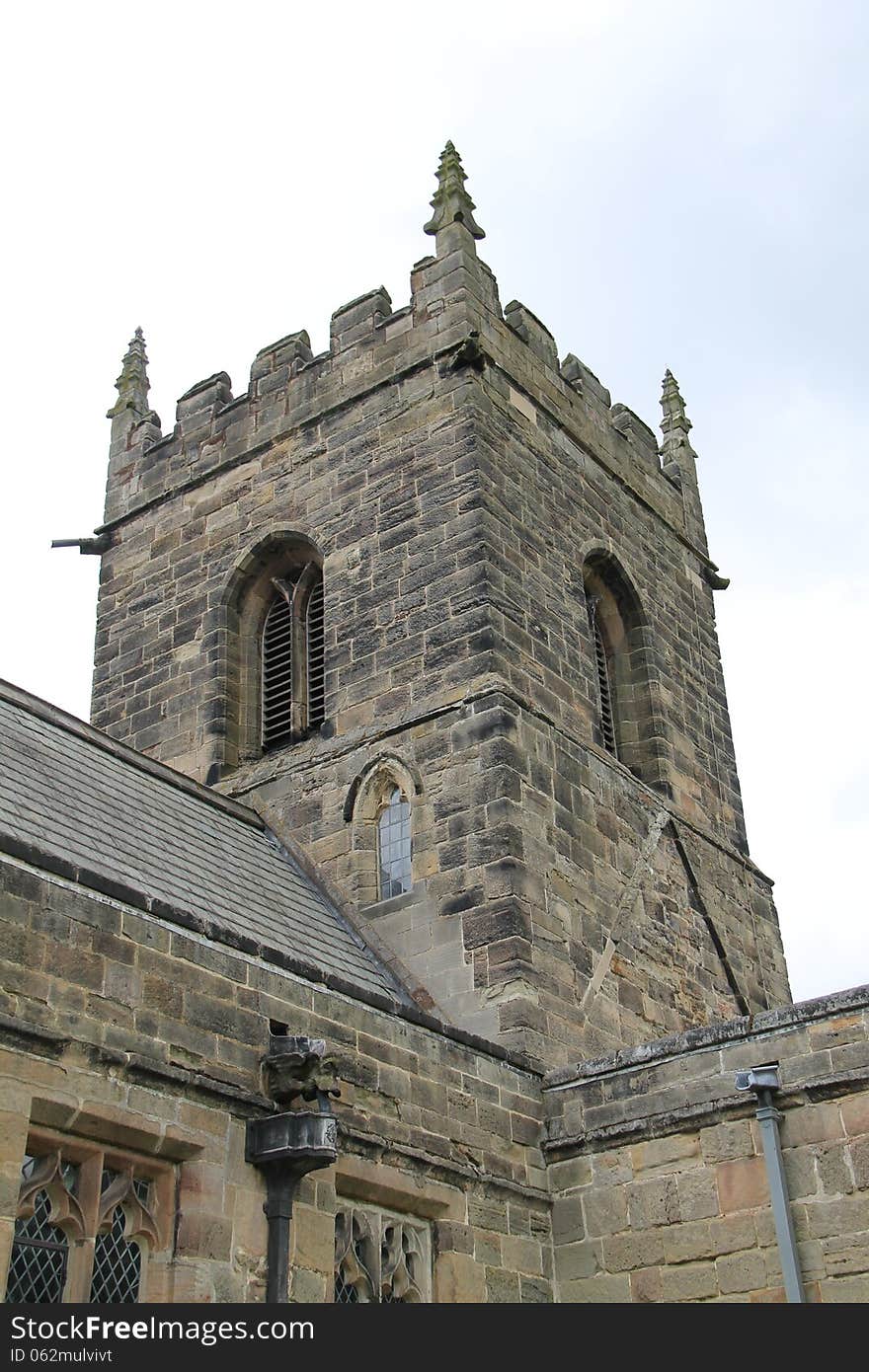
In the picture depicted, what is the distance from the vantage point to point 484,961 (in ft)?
42.3

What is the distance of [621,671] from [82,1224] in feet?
32.8

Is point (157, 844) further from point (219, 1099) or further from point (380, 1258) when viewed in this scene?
point (380, 1258)

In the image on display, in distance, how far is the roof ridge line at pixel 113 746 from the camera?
12672mm

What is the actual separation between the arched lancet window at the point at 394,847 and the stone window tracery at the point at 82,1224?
519 cm

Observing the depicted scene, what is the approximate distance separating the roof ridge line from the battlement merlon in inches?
181

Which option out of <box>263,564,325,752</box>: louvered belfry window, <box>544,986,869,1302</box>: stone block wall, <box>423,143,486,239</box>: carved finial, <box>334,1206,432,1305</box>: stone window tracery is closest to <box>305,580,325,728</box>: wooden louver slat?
<box>263,564,325,752</box>: louvered belfry window

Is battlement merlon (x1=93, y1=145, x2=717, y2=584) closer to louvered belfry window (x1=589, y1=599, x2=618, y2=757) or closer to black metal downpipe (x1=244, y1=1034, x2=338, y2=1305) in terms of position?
louvered belfry window (x1=589, y1=599, x2=618, y2=757)

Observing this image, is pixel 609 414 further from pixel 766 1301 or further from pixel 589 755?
pixel 766 1301

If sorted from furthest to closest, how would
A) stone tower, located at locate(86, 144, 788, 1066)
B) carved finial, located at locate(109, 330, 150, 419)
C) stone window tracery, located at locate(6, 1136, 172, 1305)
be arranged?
carved finial, located at locate(109, 330, 150, 419) → stone tower, located at locate(86, 144, 788, 1066) → stone window tracery, located at locate(6, 1136, 172, 1305)

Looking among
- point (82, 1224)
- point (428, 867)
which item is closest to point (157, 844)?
point (428, 867)

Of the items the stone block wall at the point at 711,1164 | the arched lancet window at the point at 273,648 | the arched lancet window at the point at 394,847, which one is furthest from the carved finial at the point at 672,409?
the stone block wall at the point at 711,1164

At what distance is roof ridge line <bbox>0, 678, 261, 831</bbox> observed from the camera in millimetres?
12672
